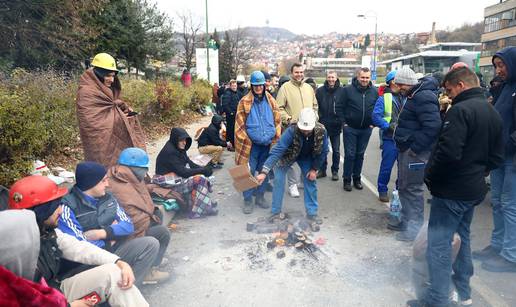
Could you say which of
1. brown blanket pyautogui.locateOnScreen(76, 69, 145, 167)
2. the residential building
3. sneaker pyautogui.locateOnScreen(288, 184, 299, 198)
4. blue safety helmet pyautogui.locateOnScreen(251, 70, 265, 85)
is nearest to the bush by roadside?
brown blanket pyautogui.locateOnScreen(76, 69, 145, 167)

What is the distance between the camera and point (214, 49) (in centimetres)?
2567

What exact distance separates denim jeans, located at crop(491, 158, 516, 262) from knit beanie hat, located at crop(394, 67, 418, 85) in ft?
4.01

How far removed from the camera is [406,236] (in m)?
4.41

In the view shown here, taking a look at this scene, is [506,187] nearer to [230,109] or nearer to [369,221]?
[369,221]

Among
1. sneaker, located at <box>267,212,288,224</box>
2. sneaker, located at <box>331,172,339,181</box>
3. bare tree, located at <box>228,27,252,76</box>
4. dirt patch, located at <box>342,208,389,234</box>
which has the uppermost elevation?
bare tree, located at <box>228,27,252,76</box>

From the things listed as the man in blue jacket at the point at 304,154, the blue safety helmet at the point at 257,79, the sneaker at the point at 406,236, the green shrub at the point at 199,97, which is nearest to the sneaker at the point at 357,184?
the man in blue jacket at the point at 304,154

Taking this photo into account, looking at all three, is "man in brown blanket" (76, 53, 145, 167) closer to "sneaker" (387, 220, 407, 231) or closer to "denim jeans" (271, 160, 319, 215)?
"denim jeans" (271, 160, 319, 215)

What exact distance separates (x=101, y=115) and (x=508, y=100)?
4315 millimetres

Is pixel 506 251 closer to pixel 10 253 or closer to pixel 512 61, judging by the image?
pixel 512 61

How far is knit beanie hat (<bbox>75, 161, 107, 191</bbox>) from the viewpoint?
2.96 meters

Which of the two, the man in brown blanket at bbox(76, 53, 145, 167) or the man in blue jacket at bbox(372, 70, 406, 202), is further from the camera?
the man in blue jacket at bbox(372, 70, 406, 202)

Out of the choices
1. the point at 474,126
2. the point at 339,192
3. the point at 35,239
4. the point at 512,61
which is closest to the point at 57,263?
the point at 35,239

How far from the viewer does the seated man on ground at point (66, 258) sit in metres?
2.26

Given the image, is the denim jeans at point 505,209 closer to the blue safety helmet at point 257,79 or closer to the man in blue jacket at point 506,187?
the man in blue jacket at point 506,187
